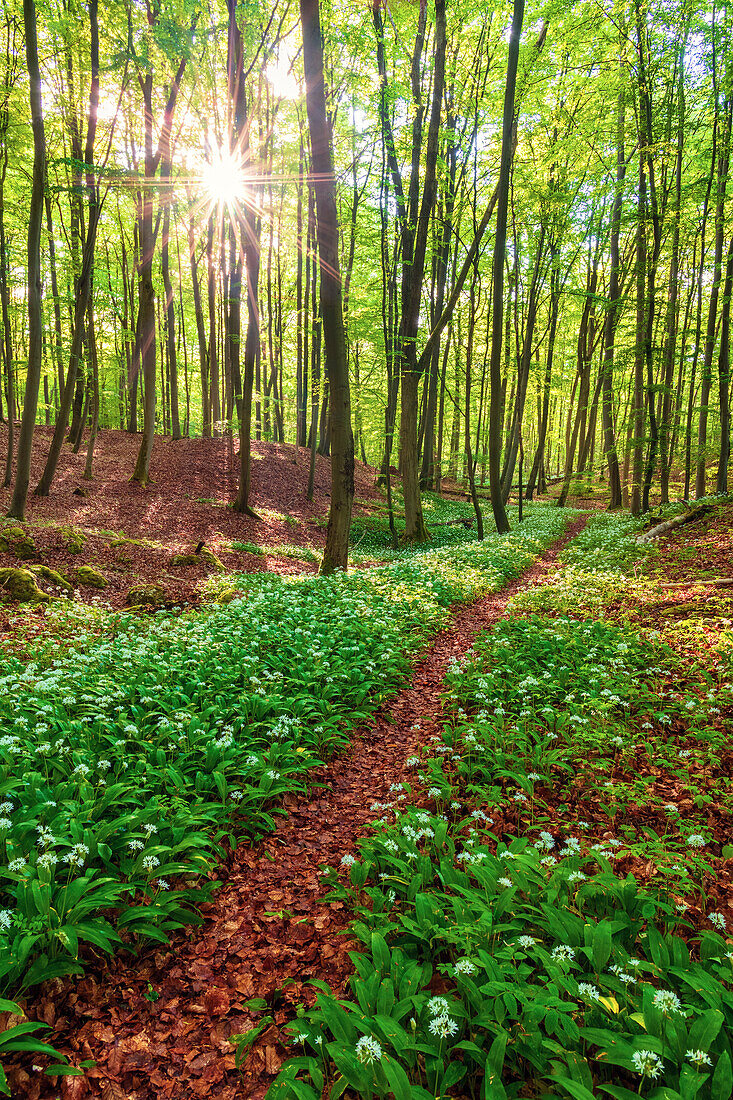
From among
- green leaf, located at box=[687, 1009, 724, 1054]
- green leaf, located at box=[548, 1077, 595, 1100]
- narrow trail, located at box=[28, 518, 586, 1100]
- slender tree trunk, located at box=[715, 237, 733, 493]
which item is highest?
slender tree trunk, located at box=[715, 237, 733, 493]

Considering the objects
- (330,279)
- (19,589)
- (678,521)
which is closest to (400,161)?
(330,279)

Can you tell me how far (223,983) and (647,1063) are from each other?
207cm

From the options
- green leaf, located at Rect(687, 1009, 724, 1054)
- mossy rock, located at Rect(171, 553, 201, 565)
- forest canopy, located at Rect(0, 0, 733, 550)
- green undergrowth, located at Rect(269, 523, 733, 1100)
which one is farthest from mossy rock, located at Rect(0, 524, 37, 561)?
green leaf, located at Rect(687, 1009, 724, 1054)

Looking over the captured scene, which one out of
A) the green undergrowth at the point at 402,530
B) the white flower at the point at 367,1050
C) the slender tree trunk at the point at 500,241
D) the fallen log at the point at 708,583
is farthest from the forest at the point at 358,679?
the green undergrowth at the point at 402,530

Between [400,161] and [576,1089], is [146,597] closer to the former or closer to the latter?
[576,1089]

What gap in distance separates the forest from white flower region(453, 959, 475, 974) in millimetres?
18

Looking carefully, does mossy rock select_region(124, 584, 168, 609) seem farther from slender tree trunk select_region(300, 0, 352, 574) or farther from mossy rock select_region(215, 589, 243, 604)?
slender tree trunk select_region(300, 0, 352, 574)

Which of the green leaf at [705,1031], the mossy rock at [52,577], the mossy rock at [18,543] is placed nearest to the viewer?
the green leaf at [705,1031]

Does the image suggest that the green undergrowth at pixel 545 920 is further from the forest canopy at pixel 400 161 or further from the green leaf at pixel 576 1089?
the forest canopy at pixel 400 161

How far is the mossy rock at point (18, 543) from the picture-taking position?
30.7ft

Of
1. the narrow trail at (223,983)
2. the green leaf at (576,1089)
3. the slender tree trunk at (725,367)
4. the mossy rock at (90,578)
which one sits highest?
the slender tree trunk at (725,367)

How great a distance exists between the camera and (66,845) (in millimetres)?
3008

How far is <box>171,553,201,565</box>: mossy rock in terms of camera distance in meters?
11.5

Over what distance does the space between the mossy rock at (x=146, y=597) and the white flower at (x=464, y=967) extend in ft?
25.8
